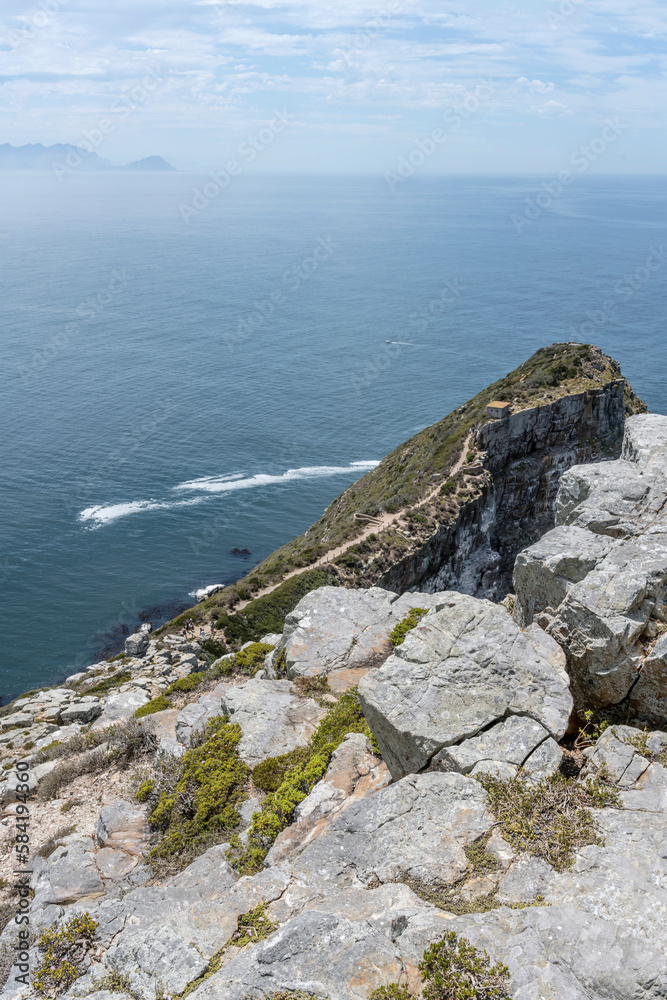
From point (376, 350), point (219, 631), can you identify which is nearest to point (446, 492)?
point (219, 631)

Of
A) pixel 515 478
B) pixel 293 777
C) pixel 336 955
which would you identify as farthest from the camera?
pixel 515 478

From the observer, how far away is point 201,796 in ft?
53.5

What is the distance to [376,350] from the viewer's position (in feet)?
502

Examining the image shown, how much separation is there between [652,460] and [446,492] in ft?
131

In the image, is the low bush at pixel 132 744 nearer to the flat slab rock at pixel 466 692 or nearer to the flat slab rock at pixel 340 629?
the flat slab rock at pixel 340 629

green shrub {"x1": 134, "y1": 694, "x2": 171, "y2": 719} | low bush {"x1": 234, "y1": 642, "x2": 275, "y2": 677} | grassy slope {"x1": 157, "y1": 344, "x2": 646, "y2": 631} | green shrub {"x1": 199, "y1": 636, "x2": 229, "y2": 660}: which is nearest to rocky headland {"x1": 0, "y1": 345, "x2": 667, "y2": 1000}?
green shrub {"x1": 134, "y1": 694, "x2": 171, "y2": 719}

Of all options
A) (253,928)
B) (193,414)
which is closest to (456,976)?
(253,928)

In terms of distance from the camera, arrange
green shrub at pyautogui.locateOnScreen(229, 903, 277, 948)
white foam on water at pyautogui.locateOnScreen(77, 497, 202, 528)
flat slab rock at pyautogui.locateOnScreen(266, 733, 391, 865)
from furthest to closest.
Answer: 1. white foam on water at pyautogui.locateOnScreen(77, 497, 202, 528)
2. flat slab rock at pyautogui.locateOnScreen(266, 733, 391, 865)
3. green shrub at pyautogui.locateOnScreen(229, 903, 277, 948)

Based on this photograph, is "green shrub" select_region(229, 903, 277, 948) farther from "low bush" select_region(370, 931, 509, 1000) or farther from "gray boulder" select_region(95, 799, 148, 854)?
"gray boulder" select_region(95, 799, 148, 854)

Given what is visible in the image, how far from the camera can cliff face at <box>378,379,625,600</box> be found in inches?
2272

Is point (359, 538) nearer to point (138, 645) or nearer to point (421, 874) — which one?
point (138, 645)

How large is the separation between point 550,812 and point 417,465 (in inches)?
2185

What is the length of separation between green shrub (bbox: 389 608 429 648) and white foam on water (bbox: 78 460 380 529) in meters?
72.5

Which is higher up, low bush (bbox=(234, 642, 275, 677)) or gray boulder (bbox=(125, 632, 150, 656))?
low bush (bbox=(234, 642, 275, 677))
